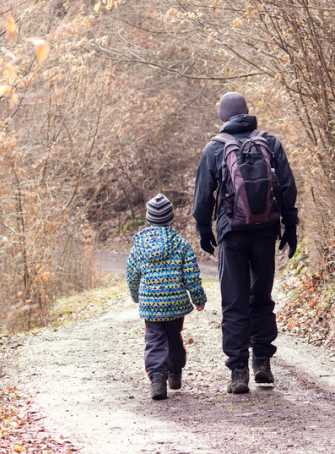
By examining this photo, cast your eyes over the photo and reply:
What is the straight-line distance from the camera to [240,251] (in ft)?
15.5

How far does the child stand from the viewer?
4812 mm

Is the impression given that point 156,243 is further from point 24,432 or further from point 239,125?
point 24,432

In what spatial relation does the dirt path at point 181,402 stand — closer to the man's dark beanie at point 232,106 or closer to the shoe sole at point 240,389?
the shoe sole at point 240,389

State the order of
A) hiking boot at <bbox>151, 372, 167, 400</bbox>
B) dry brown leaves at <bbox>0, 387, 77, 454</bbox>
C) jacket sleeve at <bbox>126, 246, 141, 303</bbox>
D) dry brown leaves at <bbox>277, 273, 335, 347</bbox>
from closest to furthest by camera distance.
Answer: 1. dry brown leaves at <bbox>0, 387, 77, 454</bbox>
2. hiking boot at <bbox>151, 372, 167, 400</bbox>
3. jacket sleeve at <bbox>126, 246, 141, 303</bbox>
4. dry brown leaves at <bbox>277, 273, 335, 347</bbox>

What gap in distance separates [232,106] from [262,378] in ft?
7.41

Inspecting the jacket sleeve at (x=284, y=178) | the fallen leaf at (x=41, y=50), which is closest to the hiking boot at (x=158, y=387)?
the jacket sleeve at (x=284, y=178)

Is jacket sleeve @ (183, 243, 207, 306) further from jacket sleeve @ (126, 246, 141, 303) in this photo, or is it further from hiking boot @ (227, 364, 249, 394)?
hiking boot @ (227, 364, 249, 394)

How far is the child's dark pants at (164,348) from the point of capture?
4.82m

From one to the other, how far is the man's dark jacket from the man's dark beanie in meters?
0.07

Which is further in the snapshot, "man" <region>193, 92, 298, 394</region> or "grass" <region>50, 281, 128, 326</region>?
"grass" <region>50, 281, 128, 326</region>

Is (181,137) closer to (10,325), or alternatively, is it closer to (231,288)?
(10,325)

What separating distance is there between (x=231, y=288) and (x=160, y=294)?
58 cm

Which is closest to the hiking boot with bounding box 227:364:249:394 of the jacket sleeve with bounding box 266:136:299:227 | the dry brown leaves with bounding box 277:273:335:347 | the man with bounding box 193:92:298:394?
the man with bounding box 193:92:298:394

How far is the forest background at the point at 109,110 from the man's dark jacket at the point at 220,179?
4.77ft
